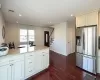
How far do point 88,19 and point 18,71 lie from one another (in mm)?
3417

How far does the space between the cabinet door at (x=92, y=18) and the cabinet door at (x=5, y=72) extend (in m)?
3.43

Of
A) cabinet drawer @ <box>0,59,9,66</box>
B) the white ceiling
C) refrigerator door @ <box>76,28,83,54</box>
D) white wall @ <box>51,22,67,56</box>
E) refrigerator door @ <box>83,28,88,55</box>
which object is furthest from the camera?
white wall @ <box>51,22,67,56</box>

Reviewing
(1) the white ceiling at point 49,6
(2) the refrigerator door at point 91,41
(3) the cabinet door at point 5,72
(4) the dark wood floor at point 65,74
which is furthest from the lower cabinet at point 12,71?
(2) the refrigerator door at point 91,41

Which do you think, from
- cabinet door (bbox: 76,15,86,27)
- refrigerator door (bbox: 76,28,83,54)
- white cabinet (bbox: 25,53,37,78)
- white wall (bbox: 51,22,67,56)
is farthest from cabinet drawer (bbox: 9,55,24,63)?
white wall (bbox: 51,22,67,56)

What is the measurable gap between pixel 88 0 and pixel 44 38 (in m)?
7.27

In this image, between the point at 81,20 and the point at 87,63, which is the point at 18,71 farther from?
the point at 81,20

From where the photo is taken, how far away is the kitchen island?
232 centimetres

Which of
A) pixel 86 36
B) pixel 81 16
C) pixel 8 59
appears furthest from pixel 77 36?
pixel 8 59

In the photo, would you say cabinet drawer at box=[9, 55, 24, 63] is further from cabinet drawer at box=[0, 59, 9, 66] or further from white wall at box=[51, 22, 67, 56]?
white wall at box=[51, 22, 67, 56]

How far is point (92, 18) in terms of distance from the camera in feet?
11.6

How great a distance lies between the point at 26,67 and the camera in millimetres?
2924

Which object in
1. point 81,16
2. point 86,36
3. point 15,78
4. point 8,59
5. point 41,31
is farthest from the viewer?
point 41,31

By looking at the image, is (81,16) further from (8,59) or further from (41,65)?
(8,59)

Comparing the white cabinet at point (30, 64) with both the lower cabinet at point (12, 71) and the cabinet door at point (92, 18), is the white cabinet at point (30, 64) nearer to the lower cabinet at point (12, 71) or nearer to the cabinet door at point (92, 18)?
the lower cabinet at point (12, 71)
